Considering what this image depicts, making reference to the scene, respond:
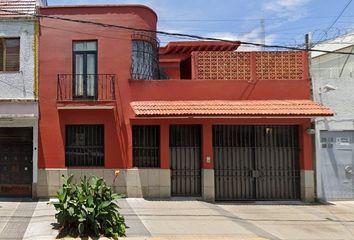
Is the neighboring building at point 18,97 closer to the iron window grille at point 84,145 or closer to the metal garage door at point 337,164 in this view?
the iron window grille at point 84,145

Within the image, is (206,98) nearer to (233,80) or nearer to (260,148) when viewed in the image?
(233,80)

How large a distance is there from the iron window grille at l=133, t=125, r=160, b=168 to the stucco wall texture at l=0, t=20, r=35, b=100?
12.6ft

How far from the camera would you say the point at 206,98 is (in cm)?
1590

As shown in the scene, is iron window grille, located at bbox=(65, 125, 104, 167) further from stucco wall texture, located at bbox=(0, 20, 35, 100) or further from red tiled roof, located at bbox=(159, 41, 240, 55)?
red tiled roof, located at bbox=(159, 41, 240, 55)

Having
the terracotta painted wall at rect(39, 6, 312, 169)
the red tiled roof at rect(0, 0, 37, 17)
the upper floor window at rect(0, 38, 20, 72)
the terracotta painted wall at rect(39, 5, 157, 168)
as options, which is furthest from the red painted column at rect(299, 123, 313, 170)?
the red tiled roof at rect(0, 0, 37, 17)

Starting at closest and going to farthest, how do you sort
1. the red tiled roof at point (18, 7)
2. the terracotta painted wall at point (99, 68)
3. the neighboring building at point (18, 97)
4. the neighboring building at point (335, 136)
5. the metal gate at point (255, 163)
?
the neighboring building at point (18, 97) < the red tiled roof at point (18, 7) < the terracotta painted wall at point (99, 68) < the metal gate at point (255, 163) < the neighboring building at point (335, 136)

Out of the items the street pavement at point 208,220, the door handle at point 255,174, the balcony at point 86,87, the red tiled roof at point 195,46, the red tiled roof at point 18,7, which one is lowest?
the street pavement at point 208,220

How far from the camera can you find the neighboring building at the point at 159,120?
1555 centimetres

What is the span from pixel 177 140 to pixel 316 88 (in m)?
5.39

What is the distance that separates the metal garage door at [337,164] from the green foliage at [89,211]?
341 inches

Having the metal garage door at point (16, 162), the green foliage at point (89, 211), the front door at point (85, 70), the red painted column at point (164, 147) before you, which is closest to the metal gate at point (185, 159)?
A: the red painted column at point (164, 147)

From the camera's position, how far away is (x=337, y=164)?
52.9 feet

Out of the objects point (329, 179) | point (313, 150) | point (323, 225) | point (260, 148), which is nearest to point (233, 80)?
point (260, 148)

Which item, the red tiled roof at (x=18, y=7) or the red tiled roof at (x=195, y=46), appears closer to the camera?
the red tiled roof at (x=18, y=7)
